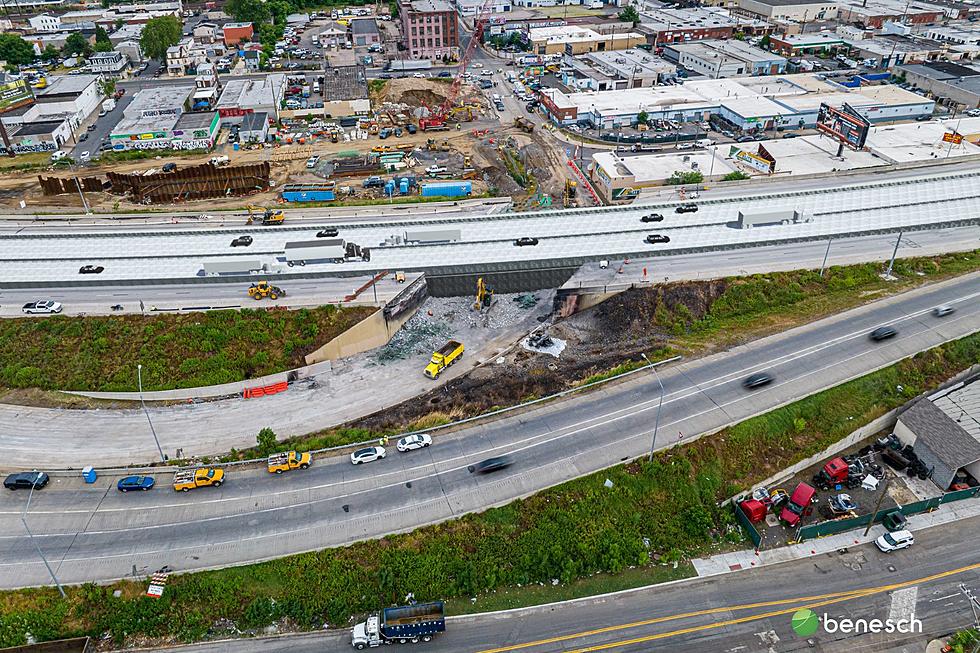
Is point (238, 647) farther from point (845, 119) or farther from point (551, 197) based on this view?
point (845, 119)

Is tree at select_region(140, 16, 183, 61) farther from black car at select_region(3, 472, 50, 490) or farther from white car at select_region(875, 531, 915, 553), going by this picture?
white car at select_region(875, 531, 915, 553)

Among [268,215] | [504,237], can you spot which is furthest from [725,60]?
[268,215]

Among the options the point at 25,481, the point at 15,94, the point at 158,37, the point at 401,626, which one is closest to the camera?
the point at 401,626

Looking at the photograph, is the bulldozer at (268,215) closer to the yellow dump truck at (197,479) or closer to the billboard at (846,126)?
the yellow dump truck at (197,479)

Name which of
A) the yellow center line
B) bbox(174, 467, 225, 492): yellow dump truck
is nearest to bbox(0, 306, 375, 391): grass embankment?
bbox(174, 467, 225, 492): yellow dump truck

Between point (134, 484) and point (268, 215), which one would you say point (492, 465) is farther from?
point (268, 215)

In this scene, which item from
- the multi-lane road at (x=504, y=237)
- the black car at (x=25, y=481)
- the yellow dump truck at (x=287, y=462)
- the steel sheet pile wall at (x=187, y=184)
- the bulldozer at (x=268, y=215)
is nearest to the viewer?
the black car at (x=25, y=481)

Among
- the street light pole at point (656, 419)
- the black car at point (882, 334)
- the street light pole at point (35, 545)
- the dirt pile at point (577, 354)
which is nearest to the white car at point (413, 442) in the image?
the dirt pile at point (577, 354)
